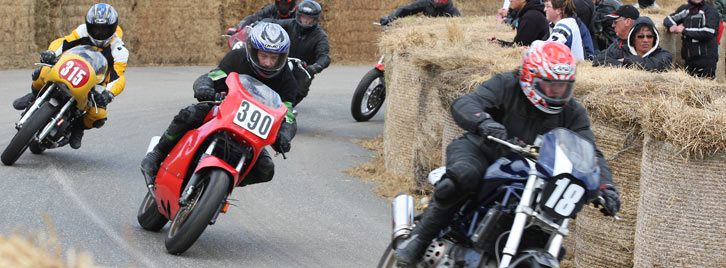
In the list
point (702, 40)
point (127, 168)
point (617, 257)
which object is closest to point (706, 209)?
point (617, 257)

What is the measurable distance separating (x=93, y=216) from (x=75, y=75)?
83.6 inches

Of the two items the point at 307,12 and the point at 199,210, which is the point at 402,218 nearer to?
the point at 199,210

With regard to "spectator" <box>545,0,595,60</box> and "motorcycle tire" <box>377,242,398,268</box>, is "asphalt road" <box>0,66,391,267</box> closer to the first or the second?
"motorcycle tire" <box>377,242,398,268</box>

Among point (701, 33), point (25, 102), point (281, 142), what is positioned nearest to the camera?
point (281, 142)

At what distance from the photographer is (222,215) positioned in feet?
27.0

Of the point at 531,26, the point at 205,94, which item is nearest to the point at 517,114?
the point at 205,94

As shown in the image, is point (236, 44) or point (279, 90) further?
point (236, 44)

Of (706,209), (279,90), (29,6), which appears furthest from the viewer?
(29,6)

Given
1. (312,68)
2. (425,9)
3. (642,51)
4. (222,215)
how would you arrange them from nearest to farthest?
(222,215), (642,51), (312,68), (425,9)

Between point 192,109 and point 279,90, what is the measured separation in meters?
0.82

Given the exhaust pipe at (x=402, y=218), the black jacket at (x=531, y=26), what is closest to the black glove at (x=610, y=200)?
the exhaust pipe at (x=402, y=218)

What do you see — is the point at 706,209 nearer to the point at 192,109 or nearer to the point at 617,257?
the point at 617,257

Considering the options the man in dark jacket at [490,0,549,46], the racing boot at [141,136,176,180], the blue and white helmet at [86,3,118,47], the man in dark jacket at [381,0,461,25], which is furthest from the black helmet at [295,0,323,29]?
the racing boot at [141,136,176,180]

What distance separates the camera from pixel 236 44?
505 inches
